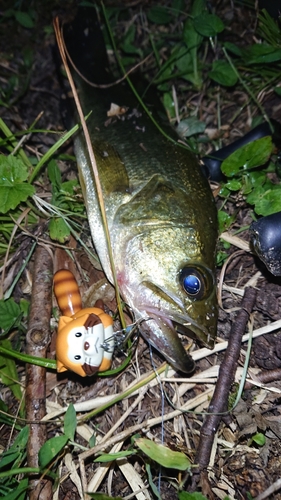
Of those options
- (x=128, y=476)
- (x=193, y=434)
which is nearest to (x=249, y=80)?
(x=193, y=434)

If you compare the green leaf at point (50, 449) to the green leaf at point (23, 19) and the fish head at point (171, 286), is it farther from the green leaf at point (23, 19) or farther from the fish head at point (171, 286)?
the green leaf at point (23, 19)

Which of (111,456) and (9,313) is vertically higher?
(9,313)

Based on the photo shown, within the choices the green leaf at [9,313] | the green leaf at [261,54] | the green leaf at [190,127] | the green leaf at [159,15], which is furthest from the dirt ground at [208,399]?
the green leaf at [159,15]

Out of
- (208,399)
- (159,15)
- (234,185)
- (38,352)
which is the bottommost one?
(208,399)

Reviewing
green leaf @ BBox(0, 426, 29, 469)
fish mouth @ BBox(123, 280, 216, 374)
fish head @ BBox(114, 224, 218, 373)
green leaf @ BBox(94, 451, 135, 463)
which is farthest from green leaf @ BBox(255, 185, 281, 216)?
green leaf @ BBox(0, 426, 29, 469)

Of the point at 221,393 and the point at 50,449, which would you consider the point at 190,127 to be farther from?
the point at 50,449

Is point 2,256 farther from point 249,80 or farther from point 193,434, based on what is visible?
point 249,80

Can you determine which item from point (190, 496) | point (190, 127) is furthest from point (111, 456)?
point (190, 127)

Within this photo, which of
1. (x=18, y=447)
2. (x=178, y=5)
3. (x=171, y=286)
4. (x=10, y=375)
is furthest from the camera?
(x=178, y=5)
